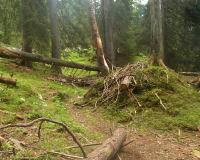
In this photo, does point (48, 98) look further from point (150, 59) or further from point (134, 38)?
point (134, 38)

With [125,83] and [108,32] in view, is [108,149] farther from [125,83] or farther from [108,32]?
[108,32]

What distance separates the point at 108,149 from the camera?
10.00ft

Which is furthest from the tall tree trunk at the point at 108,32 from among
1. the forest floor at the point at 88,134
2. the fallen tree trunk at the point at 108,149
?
the fallen tree trunk at the point at 108,149

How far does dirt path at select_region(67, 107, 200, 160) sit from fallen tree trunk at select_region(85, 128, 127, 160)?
10.4 inches

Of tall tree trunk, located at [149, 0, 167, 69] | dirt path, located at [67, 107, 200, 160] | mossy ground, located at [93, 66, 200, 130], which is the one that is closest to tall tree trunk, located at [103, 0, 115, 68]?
tall tree trunk, located at [149, 0, 167, 69]

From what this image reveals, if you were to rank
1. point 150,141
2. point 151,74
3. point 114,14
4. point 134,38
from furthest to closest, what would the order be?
point 134,38, point 114,14, point 151,74, point 150,141

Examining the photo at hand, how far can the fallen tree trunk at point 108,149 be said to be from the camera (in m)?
2.70

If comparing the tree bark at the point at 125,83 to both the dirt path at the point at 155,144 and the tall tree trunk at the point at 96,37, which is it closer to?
the dirt path at the point at 155,144

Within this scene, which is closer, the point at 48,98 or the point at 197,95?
the point at 197,95

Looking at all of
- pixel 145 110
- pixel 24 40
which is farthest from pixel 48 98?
pixel 24 40

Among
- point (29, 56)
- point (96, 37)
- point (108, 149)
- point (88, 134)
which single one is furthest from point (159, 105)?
point (29, 56)

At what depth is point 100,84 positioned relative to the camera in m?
7.20

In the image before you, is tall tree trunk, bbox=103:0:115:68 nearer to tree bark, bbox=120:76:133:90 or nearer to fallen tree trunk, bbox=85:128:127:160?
tree bark, bbox=120:76:133:90

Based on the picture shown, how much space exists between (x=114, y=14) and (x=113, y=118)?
11.2 meters
